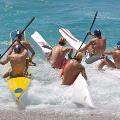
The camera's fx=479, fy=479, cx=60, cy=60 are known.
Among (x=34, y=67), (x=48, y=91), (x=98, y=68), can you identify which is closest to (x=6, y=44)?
(x=34, y=67)

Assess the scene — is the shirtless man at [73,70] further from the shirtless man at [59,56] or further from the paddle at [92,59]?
the paddle at [92,59]

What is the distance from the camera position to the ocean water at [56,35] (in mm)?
11125

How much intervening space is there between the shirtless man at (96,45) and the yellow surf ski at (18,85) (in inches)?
130

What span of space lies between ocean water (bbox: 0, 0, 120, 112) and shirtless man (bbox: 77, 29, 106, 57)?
44 centimetres

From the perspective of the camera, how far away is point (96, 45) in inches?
573

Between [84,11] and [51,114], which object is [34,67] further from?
[84,11]

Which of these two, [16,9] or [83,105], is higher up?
[83,105]

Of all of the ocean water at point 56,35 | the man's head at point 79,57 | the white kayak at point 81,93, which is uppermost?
the man's head at point 79,57

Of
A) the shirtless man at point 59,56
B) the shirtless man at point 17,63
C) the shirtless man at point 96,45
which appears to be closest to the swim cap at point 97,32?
the shirtless man at point 96,45

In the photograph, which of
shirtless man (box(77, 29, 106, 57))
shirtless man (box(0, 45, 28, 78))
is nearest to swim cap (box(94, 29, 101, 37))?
shirtless man (box(77, 29, 106, 57))

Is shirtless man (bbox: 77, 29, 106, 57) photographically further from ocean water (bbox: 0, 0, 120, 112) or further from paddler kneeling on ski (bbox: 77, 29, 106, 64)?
ocean water (bbox: 0, 0, 120, 112)

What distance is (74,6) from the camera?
85.0 ft

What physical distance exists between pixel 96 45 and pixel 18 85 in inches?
158

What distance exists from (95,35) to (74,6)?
1146 centimetres
